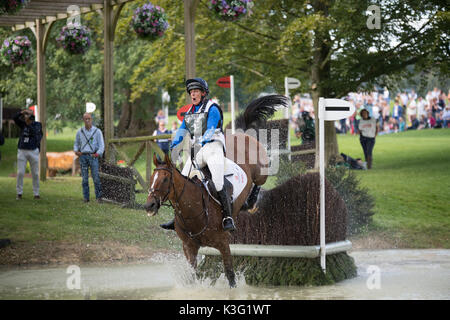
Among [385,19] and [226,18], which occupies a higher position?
[385,19]

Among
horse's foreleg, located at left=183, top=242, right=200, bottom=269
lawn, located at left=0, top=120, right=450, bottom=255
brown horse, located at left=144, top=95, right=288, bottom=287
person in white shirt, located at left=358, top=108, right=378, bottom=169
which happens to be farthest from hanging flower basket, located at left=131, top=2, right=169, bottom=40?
person in white shirt, located at left=358, top=108, right=378, bottom=169

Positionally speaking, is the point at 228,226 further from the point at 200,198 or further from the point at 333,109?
the point at 333,109

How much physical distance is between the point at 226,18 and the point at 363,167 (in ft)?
36.0

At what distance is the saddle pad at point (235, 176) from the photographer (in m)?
8.85

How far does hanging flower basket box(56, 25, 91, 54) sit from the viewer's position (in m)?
17.2

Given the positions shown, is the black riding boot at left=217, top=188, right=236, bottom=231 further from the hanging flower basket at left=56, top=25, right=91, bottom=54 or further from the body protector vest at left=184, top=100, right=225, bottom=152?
the hanging flower basket at left=56, top=25, right=91, bottom=54

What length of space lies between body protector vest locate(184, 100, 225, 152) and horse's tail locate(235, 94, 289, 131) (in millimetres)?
1693

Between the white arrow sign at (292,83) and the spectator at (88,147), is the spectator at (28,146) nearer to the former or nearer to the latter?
the spectator at (88,147)

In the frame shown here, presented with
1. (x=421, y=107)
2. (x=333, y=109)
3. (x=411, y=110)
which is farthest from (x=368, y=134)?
(x=333, y=109)

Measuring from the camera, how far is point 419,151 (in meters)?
27.7

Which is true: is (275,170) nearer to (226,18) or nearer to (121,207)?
(226,18)

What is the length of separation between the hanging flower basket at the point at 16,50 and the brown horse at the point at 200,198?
1052cm

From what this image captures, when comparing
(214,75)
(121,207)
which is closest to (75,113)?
(214,75)

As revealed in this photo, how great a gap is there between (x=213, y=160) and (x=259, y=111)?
201 centimetres
